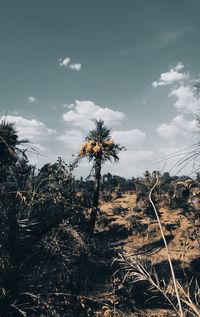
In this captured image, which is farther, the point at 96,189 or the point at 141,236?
the point at 141,236

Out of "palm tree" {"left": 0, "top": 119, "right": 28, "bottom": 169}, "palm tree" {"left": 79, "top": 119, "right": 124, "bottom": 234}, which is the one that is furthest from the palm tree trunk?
"palm tree" {"left": 0, "top": 119, "right": 28, "bottom": 169}

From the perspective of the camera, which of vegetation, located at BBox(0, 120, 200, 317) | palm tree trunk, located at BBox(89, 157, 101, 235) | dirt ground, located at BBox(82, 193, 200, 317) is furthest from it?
palm tree trunk, located at BBox(89, 157, 101, 235)

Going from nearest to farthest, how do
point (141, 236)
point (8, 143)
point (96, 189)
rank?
point (8, 143) → point (96, 189) → point (141, 236)

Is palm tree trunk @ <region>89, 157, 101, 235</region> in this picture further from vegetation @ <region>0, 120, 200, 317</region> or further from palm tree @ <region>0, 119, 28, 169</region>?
palm tree @ <region>0, 119, 28, 169</region>

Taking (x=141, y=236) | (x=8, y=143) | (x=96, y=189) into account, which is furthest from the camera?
(x=141, y=236)

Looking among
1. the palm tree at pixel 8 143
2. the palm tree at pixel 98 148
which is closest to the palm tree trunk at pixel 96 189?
the palm tree at pixel 98 148

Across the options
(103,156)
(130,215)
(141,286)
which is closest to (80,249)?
(141,286)

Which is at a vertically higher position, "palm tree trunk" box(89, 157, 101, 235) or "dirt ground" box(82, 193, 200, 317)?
"palm tree trunk" box(89, 157, 101, 235)

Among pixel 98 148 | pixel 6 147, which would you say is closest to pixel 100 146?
pixel 98 148

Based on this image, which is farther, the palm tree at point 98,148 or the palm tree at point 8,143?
the palm tree at point 98,148

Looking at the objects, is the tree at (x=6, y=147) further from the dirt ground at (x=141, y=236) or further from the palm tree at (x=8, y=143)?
the dirt ground at (x=141, y=236)

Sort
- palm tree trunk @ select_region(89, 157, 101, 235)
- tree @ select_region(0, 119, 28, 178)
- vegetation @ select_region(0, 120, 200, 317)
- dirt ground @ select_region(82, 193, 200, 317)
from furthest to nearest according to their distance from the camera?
1. palm tree trunk @ select_region(89, 157, 101, 235)
2. dirt ground @ select_region(82, 193, 200, 317)
3. tree @ select_region(0, 119, 28, 178)
4. vegetation @ select_region(0, 120, 200, 317)

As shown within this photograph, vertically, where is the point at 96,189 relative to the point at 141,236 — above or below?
above

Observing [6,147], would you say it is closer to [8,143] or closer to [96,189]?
[8,143]
